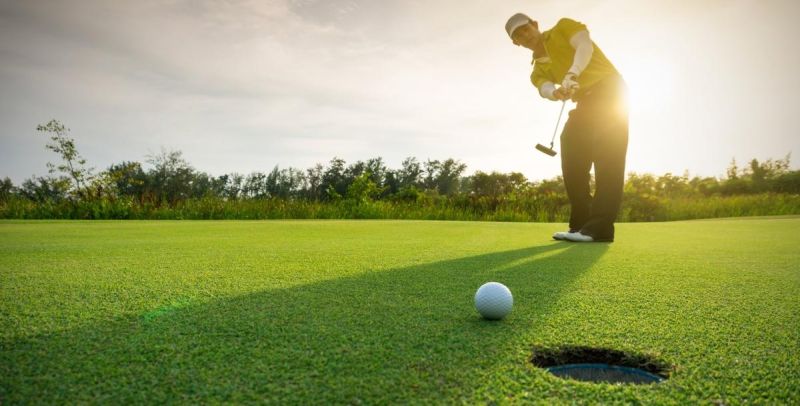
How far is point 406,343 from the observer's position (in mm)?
1415

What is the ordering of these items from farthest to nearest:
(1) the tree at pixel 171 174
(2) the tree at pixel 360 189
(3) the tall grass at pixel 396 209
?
1. (1) the tree at pixel 171 174
2. (2) the tree at pixel 360 189
3. (3) the tall grass at pixel 396 209

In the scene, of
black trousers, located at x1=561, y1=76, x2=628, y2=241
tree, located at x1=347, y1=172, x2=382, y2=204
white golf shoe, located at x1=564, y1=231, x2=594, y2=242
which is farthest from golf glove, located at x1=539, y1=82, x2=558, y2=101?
tree, located at x1=347, y1=172, x2=382, y2=204

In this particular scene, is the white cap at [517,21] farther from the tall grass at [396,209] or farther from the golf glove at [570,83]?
the tall grass at [396,209]

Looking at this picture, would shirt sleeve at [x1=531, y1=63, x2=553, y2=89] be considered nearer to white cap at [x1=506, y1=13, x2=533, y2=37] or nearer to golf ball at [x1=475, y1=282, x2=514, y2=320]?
white cap at [x1=506, y1=13, x2=533, y2=37]

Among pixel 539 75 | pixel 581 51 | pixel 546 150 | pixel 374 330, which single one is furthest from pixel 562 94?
pixel 374 330

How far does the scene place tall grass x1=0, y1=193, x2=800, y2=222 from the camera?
43.7 feet

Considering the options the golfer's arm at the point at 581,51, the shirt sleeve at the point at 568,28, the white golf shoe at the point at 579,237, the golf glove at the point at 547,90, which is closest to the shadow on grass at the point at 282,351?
the white golf shoe at the point at 579,237

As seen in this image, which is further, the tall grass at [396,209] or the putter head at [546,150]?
the tall grass at [396,209]

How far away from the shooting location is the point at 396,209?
16500 mm

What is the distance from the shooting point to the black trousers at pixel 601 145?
15.4 ft

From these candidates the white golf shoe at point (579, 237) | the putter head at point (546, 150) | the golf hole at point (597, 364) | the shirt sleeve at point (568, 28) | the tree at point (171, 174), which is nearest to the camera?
the golf hole at point (597, 364)

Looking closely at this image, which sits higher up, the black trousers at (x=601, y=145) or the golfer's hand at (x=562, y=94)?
the golfer's hand at (x=562, y=94)

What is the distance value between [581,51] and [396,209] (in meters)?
12.3

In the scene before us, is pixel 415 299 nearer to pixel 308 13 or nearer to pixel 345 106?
pixel 308 13
